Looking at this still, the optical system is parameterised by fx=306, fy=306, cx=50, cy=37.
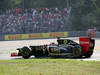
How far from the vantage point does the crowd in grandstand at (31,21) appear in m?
53.2

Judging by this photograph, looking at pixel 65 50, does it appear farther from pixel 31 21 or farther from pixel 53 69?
pixel 31 21

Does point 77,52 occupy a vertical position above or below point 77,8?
below

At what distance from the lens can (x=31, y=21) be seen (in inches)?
2133

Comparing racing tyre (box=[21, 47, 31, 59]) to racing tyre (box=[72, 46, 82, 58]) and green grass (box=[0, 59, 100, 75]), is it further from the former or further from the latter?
green grass (box=[0, 59, 100, 75])

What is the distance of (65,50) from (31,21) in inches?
1458

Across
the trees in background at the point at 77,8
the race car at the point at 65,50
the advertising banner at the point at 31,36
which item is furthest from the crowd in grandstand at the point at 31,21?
the race car at the point at 65,50

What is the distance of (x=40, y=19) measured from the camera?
179ft

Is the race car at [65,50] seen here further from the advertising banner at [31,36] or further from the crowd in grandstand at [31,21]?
the crowd in grandstand at [31,21]

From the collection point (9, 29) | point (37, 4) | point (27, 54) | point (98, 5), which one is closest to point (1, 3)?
point (37, 4)

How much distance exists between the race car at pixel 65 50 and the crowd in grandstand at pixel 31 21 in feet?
112

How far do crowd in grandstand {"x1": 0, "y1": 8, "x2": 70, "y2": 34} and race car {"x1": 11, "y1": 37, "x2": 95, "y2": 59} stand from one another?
112 ft

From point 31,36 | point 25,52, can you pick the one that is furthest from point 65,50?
point 31,36

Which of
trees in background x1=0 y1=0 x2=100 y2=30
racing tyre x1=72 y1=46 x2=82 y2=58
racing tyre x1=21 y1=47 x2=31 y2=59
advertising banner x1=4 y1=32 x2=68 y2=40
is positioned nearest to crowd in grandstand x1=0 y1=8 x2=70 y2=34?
advertising banner x1=4 y1=32 x2=68 y2=40

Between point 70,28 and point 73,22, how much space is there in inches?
185
